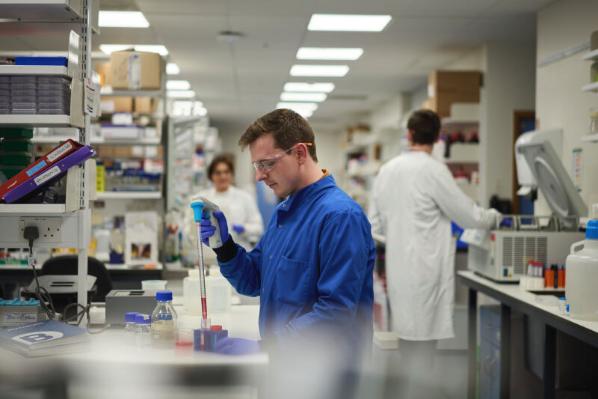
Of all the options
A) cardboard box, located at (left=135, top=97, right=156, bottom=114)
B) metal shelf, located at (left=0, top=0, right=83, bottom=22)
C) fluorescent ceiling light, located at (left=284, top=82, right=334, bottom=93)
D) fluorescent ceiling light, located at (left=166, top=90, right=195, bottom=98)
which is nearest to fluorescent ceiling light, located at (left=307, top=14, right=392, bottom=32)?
cardboard box, located at (left=135, top=97, right=156, bottom=114)

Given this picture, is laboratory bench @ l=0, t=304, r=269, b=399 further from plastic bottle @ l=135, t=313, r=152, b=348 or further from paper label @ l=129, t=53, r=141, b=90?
paper label @ l=129, t=53, r=141, b=90

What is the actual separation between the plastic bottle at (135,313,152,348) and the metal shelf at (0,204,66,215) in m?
0.58

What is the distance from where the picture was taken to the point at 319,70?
26.5 ft

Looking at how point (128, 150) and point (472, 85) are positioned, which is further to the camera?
point (472, 85)

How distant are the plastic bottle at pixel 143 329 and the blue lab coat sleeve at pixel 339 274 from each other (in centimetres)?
54

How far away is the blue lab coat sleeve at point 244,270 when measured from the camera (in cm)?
219

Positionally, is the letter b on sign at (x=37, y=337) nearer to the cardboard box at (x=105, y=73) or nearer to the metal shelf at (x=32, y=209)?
the metal shelf at (x=32, y=209)

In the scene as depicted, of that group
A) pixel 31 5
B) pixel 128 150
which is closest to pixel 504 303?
pixel 31 5

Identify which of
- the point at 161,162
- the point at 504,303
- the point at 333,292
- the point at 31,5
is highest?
the point at 31,5

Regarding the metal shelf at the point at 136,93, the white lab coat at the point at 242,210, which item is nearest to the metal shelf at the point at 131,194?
the white lab coat at the point at 242,210

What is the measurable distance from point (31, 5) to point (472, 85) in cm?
489

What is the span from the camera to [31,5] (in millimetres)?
2439

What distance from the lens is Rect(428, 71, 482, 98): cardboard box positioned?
21.1 feet

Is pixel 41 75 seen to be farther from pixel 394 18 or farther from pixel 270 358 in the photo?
pixel 394 18
